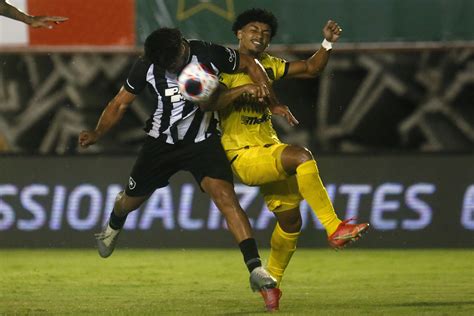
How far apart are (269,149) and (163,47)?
1103 mm

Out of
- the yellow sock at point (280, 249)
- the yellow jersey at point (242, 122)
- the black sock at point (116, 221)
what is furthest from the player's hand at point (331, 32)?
the black sock at point (116, 221)

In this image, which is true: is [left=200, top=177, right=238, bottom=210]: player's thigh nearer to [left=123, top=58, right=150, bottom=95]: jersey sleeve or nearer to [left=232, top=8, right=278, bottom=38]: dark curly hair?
[left=123, top=58, right=150, bottom=95]: jersey sleeve

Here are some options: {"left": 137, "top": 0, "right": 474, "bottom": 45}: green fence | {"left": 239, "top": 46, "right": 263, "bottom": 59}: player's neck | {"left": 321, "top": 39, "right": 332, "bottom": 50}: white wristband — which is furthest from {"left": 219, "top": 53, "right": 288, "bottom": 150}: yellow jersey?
{"left": 137, "top": 0, "right": 474, "bottom": 45}: green fence

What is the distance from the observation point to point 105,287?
11961 mm

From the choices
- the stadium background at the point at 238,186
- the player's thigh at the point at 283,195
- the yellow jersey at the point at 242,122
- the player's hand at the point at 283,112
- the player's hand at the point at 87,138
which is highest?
the player's hand at the point at 283,112

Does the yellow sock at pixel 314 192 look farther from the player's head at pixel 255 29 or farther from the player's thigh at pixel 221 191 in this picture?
the player's head at pixel 255 29

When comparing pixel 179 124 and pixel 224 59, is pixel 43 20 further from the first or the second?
pixel 224 59

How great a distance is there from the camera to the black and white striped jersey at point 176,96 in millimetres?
10398

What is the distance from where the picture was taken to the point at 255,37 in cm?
1074

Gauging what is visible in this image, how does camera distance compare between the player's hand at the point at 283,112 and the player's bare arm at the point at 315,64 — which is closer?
the player's hand at the point at 283,112

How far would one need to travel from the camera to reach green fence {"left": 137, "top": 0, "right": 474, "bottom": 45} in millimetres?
15125

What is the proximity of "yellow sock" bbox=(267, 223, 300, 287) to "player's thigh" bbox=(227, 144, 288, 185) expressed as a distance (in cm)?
52

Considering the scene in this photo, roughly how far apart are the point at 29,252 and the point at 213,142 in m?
5.82

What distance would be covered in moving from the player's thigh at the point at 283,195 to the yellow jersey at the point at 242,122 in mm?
319
